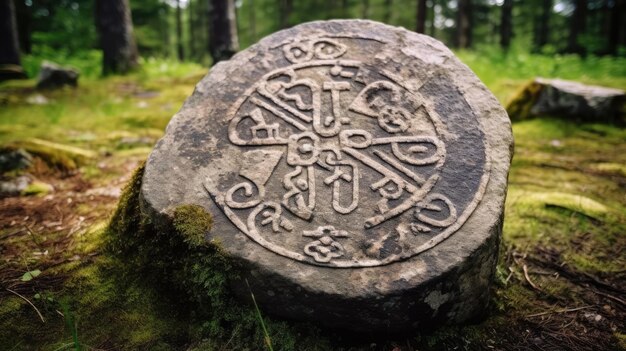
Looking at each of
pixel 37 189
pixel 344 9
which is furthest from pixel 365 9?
pixel 37 189

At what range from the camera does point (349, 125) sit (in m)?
2.59

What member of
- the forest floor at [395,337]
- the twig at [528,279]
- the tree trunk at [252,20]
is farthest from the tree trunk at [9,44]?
the tree trunk at [252,20]

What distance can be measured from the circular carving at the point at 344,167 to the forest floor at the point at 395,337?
0.51 m

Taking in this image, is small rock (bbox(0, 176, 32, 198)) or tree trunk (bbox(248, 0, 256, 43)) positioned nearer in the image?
small rock (bbox(0, 176, 32, 198))

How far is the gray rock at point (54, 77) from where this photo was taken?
6.73 metres

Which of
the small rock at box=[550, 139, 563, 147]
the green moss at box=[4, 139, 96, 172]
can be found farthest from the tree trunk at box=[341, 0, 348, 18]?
the green moss at box=[4, 139, 96, 172]

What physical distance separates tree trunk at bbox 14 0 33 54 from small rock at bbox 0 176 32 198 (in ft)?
39.4

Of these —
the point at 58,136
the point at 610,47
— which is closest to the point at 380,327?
the point at 58,136

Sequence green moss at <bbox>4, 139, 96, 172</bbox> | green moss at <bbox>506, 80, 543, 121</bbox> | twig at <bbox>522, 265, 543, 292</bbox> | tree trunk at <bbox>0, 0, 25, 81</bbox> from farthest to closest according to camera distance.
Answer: tree trunk at <bbox>0, 0, 25, 81</bbox>
green moss at <bbox>506, 80, 543, 121</bbox>
green moss at <bbox>4, 139, 96, 172</bbox>
twig at <bbox>522, 265, 543, 292</bbox>

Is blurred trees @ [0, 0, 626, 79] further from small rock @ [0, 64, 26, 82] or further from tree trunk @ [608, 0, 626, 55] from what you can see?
small rock @ [0, 64, 26, 82]

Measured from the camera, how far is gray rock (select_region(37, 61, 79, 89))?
673 cm

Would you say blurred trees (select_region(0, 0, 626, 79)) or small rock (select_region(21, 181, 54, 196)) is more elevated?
blurred trees (select_region(0, 0, 626, 79))

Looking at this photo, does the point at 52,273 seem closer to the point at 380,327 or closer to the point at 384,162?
the point at 380,327

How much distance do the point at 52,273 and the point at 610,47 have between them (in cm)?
1428
